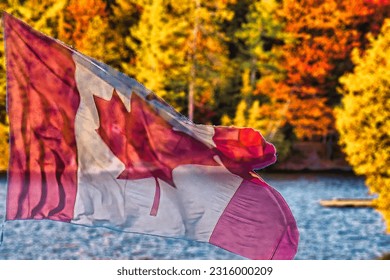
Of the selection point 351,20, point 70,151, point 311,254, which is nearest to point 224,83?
point 351,20

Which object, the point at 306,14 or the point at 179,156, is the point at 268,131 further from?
the point at 179,156

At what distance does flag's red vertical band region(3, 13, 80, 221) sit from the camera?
7621 millimetres

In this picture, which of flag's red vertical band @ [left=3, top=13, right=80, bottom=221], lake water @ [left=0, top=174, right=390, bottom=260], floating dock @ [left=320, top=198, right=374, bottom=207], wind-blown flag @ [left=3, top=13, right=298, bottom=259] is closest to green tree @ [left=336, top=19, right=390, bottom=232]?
lake water @ [left=0, top=174, right=390, bottom=260]

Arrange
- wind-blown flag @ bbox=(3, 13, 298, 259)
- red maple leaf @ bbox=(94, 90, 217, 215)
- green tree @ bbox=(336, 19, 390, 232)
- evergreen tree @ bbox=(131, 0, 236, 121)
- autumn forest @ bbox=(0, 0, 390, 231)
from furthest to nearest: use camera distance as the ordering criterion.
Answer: autumn forest @ bbox=(0, 0, 390, 231), evergreen tree @ bbox=(131, 0, 236, 121), green tree @ bbox=(336, 19, 390, 232), red maple leaf @ bbox=(94, 90, 217, 215), wind-blown flag @ bbox=(3, 13, 298, 259)

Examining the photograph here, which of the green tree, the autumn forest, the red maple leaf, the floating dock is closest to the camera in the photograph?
the red maple leaf

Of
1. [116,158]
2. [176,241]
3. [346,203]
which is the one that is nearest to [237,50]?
[346,203]

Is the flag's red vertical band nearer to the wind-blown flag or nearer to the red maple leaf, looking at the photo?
the wind-blown flag

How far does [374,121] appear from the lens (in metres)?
18.7

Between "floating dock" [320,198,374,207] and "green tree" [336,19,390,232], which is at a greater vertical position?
"green tree" [336,19,390,232]

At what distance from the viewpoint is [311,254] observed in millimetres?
21547

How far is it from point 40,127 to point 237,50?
114 ft

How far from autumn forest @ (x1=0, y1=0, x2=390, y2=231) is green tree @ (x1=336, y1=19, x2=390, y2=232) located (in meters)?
18.3

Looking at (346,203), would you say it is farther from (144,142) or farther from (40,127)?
(40,127)

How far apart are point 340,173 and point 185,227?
112ft
